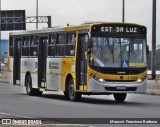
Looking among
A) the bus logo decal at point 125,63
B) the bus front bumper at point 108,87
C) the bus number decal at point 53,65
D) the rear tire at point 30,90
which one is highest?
the bus logo decal at point 125,63

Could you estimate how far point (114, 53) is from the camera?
1016 inches

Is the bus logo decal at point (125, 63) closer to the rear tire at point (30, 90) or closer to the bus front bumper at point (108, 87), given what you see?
the bus front bumper at point (108, 87)

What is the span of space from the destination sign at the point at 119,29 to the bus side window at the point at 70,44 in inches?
61.7

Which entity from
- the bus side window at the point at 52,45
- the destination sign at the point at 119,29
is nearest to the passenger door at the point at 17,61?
the bus side window at the point at 52,45

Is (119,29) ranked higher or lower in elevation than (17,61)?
higher

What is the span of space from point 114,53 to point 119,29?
1.04 metres

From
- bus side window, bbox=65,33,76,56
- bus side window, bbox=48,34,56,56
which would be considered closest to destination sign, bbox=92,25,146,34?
bus side window, bbox=65,33,76,56

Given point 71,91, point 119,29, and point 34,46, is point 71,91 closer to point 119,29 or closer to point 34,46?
point 119,29

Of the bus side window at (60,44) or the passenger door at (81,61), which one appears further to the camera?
the bus side window at (60,44)

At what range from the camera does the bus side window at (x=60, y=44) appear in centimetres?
2834

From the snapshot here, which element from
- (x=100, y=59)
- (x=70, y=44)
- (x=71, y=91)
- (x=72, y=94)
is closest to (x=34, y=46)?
(x=70, y=44)

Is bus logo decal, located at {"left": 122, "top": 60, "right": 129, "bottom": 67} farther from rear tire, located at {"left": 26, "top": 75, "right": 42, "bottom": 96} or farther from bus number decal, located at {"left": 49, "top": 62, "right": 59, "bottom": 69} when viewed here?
rear tire, located at {"left": 26, "top": 75, "right": 42, "bottom": 96}

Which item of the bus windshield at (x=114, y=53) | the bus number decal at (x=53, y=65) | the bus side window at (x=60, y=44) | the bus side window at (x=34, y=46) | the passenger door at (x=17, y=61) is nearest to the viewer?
the bus windshield at (x=114, y=53)

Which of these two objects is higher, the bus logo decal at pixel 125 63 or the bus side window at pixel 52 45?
the bus side window at pixel 52 45
